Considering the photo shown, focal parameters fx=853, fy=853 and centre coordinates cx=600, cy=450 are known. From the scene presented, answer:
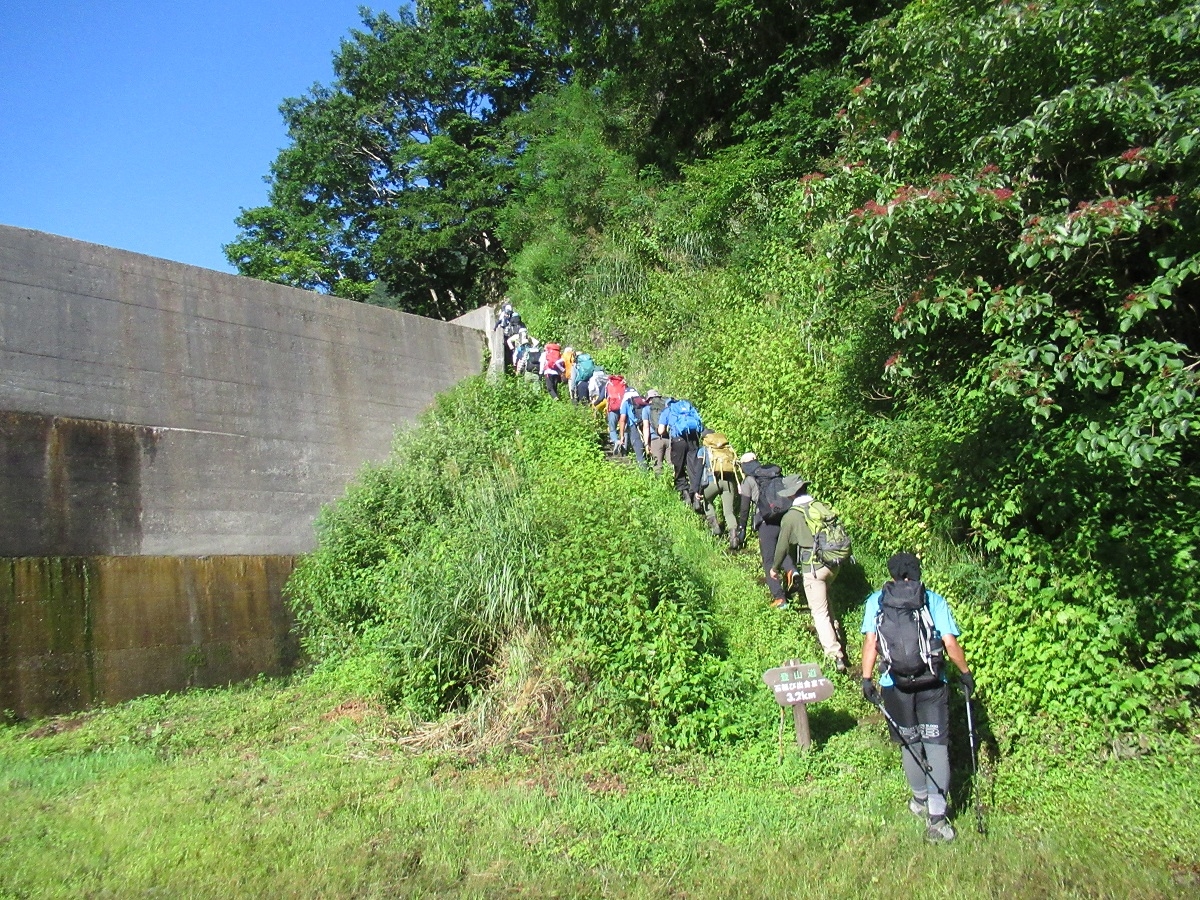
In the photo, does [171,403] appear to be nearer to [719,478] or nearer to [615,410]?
[615,410]

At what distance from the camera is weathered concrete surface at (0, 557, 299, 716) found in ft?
24.1

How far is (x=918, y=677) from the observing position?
4797 millimetres

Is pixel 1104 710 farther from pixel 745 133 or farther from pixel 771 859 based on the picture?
pixel 745 133

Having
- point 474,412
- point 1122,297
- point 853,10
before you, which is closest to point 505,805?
point 1122,297

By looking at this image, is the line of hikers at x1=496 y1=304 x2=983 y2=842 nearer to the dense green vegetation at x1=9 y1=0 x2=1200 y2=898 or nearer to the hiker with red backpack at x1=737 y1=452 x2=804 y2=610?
the hiker with red backpack at x1=737 y1=452 x2=804 y2=610

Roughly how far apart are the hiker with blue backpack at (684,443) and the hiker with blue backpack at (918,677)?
15.1 ft

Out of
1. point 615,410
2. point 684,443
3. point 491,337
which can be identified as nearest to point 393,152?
point 491,337

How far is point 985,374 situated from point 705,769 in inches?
134

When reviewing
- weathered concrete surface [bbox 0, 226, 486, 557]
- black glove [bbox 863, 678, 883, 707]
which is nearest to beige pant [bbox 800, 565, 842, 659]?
black glove [bbox 863, 678, 883, 707]

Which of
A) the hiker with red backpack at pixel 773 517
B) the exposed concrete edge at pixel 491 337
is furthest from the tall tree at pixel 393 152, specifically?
the hiker with red backpack at pixel 773 517

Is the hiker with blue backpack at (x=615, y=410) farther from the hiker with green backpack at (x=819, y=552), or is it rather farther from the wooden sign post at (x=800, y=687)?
the wooden sign post at (x=800, y=687)

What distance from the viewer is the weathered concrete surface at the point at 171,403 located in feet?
26.9

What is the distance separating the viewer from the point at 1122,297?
5.66m

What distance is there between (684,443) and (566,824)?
545 cm
